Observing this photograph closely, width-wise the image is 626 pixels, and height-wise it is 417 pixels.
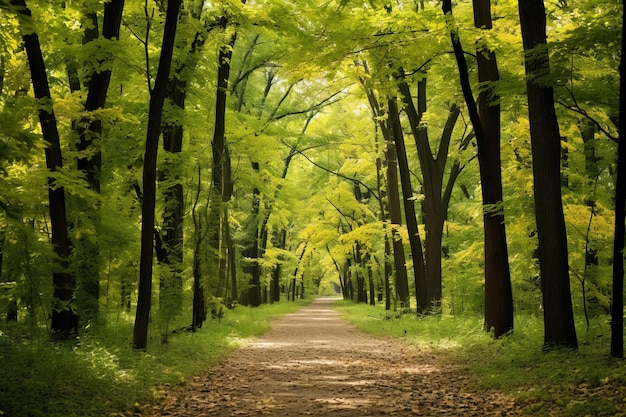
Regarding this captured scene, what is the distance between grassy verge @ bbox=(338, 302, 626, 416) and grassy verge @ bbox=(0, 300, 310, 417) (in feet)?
15.7

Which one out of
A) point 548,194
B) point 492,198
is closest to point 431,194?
point 492,198

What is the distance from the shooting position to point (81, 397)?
6125 mm

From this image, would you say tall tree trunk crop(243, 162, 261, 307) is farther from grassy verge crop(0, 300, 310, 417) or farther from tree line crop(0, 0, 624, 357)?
grassy verge crop(0, 300, 310, 417)

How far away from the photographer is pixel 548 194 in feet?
28.0

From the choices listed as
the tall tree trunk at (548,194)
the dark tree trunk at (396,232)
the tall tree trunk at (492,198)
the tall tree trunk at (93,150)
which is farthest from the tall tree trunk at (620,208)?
the dark tree trunk at (396,232)

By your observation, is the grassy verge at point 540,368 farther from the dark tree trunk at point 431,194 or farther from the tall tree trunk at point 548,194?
the dark tree trunk at point 431,194

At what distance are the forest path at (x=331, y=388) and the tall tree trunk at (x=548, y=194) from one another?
179 cm

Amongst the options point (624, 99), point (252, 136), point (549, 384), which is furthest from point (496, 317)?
point (252, 136)

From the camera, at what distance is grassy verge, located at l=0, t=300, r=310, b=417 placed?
18.6ft

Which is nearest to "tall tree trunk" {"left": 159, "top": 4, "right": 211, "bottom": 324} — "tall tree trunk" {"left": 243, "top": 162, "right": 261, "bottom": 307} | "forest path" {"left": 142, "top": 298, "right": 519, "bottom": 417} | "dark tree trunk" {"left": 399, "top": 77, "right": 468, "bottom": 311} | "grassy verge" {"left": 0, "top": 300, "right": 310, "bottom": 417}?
"grassy verge" {"left": 0, "top": 300, "right": 310, "bottom": 417}

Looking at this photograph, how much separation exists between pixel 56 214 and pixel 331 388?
540 centimetres

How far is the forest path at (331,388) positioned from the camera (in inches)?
252

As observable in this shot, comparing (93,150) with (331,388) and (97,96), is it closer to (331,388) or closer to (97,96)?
(97,96)

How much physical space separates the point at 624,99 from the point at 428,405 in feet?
15.0
